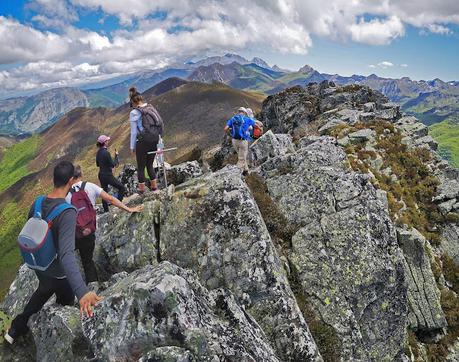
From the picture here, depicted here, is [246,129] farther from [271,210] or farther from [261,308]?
[261,308]

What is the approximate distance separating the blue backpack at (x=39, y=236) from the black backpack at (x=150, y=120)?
778cm

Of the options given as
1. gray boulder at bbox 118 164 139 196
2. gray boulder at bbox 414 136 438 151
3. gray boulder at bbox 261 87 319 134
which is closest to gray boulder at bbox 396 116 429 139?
gray boulder at bbox 414 136 438 151

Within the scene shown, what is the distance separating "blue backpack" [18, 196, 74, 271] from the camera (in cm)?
745

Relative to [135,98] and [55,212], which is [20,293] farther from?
[135,98]

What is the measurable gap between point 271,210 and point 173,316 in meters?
7.78

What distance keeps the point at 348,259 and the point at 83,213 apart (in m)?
9.13

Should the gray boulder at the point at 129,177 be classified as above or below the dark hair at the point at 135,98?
below

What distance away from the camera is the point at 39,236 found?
748 centimetres

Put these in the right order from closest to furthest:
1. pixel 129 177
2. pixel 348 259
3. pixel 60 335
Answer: pixel 60 335, pixel 348 259, pixel 129 177

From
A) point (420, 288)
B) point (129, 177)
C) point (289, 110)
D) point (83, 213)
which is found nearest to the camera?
point (83, 213)

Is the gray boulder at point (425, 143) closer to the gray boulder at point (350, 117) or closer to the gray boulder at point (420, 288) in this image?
the gray boulder at point (350, 117)

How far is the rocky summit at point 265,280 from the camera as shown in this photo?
25.0 feet

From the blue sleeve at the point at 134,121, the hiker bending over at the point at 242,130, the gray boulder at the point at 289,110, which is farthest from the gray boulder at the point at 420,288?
the gray boulder at the point at 289,110

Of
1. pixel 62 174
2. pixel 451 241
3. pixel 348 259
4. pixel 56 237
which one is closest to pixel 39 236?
pixel 56 237
